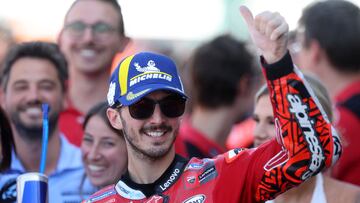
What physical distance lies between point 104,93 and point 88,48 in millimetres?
357

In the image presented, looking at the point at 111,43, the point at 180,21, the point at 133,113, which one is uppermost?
the point at 180,21

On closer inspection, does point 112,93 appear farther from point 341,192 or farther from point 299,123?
point 341,192

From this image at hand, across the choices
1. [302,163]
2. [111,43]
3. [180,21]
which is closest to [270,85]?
[302,163]

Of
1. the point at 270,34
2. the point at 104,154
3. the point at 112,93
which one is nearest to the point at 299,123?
the point at 270,34

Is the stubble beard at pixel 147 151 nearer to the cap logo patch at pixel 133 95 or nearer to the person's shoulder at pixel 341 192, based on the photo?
the cap logo patch at pixel 133 95

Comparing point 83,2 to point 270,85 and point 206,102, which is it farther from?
point 270,85

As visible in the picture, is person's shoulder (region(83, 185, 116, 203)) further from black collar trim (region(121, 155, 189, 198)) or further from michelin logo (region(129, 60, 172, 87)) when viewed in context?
michelin logo (region(129, 60, 172, 87))

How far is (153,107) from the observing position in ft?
13.3

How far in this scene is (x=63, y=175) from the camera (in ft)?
18.5

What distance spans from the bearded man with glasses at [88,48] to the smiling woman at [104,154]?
28.4 inches

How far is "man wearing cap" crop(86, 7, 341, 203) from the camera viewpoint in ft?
12.4

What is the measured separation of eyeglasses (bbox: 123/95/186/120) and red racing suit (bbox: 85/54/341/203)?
0.75 ft

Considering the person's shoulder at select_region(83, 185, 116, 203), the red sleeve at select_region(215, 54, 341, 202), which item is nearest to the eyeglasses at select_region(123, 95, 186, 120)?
the person's shoulder at select_region(83, 185, 116, 203)

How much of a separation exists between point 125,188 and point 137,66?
21.2 inches
